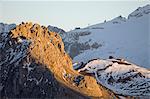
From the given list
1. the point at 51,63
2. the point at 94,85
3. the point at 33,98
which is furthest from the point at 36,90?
the point at 94,85

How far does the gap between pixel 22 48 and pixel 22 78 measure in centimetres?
1240

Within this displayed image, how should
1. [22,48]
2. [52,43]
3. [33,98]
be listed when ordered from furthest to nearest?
1. [52,43]
2. [22,48]
3. [33,98]

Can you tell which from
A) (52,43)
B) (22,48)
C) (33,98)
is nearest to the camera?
(33,98)

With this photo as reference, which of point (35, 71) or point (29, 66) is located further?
point (29, 66)

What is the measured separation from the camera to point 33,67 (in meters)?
149

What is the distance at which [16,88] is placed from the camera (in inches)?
5763

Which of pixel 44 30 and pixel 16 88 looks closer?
pixel 16 88

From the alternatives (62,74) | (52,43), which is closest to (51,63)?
(62,74)

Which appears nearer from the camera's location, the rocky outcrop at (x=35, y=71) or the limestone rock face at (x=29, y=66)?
the limestone rock face at (x=29, y=66)

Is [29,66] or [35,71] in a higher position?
[29,66]

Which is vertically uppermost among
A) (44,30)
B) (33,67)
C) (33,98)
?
(44,30)

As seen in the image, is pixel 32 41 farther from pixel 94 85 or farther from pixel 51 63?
pixel 94 85

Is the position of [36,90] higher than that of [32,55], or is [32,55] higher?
[32,55]

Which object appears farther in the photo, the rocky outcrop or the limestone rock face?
the rocky outcrop
